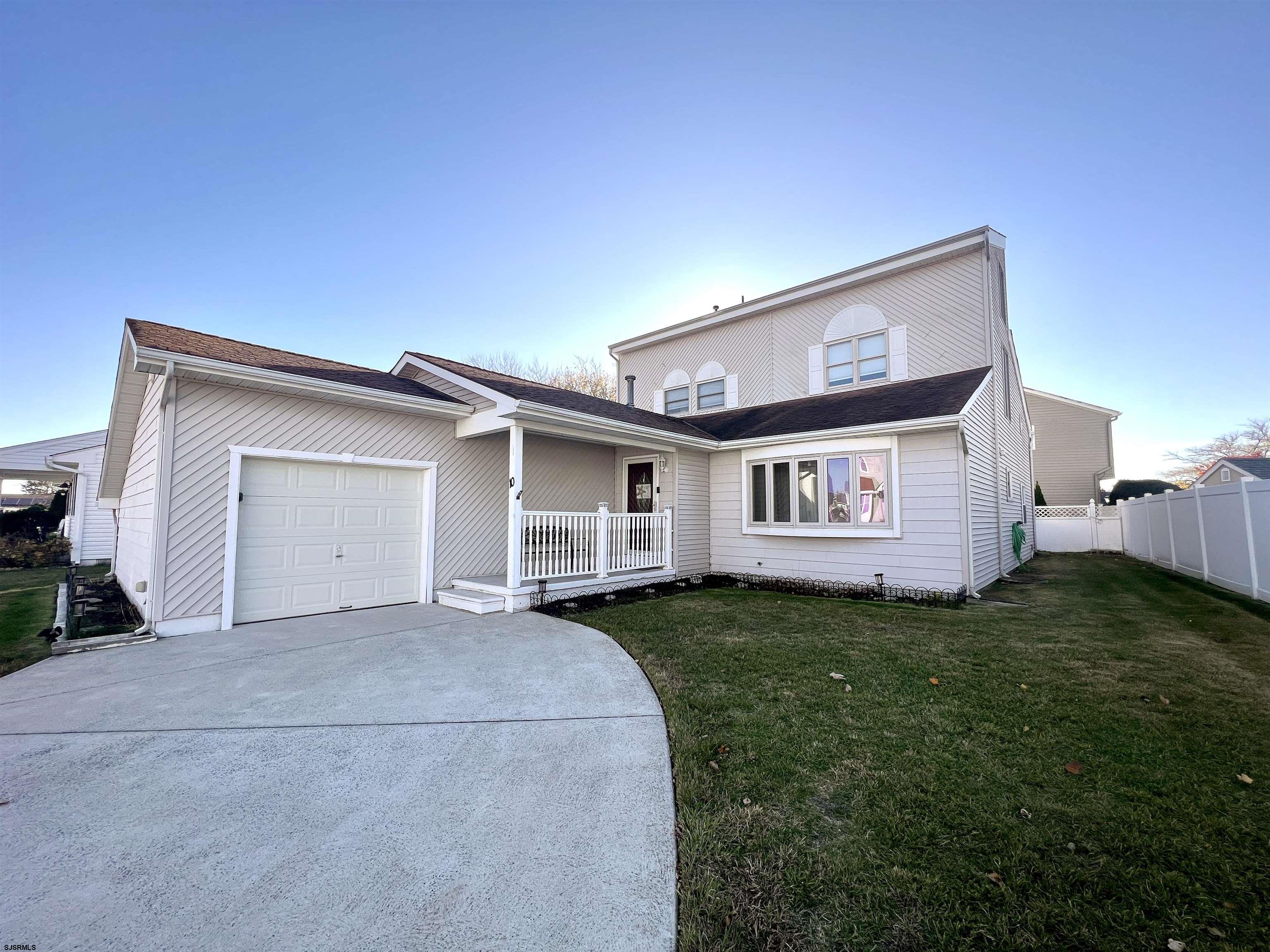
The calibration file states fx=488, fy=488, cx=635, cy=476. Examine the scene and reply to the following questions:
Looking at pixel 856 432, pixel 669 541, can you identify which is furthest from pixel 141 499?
pixel 856 432

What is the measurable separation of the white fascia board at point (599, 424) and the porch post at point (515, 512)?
1.09 ft

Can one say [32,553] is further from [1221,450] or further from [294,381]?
[1221,450]

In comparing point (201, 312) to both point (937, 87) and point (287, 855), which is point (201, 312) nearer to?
point (287, 855)

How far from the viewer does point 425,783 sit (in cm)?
262

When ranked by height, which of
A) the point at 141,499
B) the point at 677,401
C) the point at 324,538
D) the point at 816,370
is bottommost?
the point at 324,538

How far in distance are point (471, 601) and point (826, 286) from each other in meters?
10.4

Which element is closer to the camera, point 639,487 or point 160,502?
point 160,502

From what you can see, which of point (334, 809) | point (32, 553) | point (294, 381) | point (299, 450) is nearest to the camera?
point (334, 809)

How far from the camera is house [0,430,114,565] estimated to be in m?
13.1

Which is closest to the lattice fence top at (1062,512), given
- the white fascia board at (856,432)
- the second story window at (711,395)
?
the second story window at (711,395)

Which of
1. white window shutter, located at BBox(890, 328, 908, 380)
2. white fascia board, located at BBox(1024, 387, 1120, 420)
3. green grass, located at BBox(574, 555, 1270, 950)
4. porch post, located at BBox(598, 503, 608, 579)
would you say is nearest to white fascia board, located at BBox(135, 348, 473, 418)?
porch post, located at BBox(598, 503, 608, 579)

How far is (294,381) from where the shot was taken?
5.99 m

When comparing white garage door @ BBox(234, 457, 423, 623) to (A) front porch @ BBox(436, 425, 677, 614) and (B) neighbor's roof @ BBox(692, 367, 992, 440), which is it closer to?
(A) front porch @ BBox(436, 425, 677, 614)

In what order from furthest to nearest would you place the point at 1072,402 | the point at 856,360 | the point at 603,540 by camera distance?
the point at 1072,402 → the point at 856,360 → the point at 603,540
